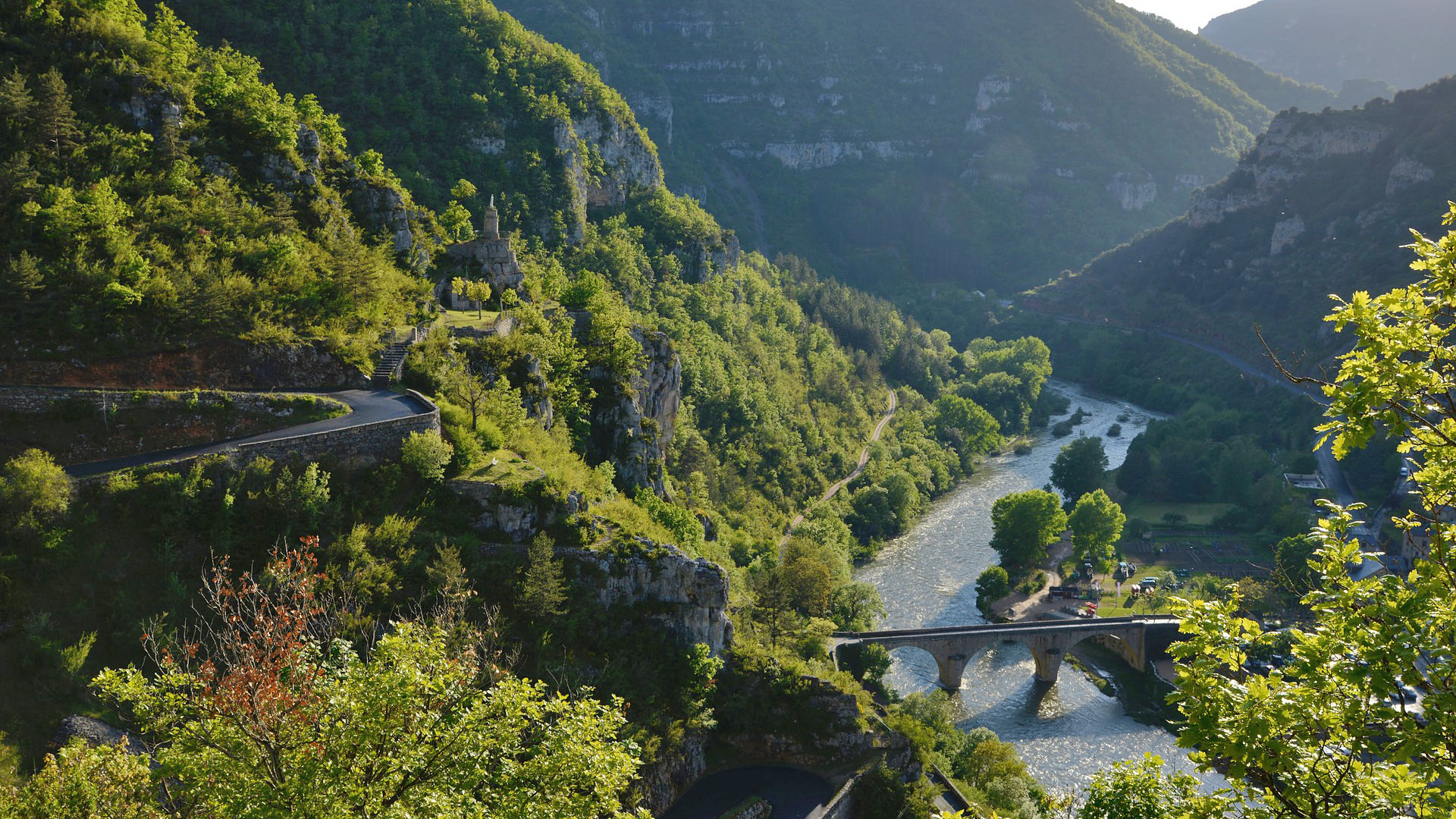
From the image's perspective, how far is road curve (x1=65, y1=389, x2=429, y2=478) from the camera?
1233 inches

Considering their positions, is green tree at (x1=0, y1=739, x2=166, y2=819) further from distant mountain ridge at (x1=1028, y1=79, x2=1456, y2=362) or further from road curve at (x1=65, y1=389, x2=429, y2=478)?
distant mountain ridge at (x1=1028, y1=79, x2=1456, y2=362)

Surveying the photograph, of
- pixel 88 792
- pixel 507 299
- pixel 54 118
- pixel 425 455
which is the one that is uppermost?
pixel 54 118

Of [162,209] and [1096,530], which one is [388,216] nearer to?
[162,209]

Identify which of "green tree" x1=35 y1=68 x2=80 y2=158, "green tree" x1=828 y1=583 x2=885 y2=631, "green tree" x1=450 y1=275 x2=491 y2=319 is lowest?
"green tree" x1=828 y1=583 x2=885 y2=631

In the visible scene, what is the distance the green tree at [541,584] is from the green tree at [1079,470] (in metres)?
70.3

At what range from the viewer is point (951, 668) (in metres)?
59.8

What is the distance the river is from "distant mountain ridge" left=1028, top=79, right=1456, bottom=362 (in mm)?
53421

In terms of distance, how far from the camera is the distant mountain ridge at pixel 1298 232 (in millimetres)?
117312

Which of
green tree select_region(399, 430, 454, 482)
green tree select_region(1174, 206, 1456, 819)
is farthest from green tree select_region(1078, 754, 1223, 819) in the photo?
green tree select_region(399, 430, 454, 482)

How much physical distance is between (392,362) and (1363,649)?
3701cm

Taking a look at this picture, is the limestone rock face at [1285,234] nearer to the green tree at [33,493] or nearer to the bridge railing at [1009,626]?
the bridge railing at [1009,626]

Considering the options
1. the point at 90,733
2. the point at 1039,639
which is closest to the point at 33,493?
the point at 90,733

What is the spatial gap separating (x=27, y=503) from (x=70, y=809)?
543 inches

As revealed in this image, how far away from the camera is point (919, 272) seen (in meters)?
198
